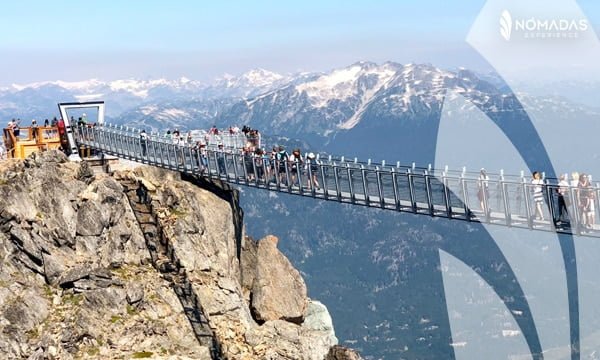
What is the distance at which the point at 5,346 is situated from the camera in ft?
178

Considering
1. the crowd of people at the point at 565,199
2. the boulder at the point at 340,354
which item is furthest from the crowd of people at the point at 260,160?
the crowd of people at the point at 565,199

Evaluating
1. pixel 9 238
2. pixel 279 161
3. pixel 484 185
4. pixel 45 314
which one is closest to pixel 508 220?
pixel 484 185

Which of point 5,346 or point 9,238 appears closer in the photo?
point 5,346

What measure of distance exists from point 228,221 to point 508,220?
113ft

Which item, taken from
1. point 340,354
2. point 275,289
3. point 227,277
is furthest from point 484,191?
point 275,289

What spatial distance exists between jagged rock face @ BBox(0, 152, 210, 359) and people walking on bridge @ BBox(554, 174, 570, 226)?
2752 centimetres

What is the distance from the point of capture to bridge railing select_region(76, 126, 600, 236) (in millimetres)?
41969

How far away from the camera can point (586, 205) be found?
39875mm

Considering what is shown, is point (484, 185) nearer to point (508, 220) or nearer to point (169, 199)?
point (508, 220)

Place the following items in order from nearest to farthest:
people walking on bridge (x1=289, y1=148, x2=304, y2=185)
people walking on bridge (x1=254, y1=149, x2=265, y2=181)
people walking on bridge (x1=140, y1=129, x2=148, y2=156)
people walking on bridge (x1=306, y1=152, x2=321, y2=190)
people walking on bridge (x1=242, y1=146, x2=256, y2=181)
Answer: people walking on bridge (x1=306, y1=152, x2=321, y2=190), people walking on bridge (x1=289, y1=148, x2=304, y2=185), people walking on bridge (x1=254, y1=149, x2=265, y2=181), people walking on bridge (x1=242, y1=146, x2=256, y2=181), people walking on bridge (x1=140, y1=129, x2=148, y2=156)

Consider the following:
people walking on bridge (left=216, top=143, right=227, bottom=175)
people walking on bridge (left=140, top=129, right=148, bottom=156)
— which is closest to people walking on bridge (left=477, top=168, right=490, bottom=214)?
people walking on bridge (left=216, top=143, right=227, bottom=175)

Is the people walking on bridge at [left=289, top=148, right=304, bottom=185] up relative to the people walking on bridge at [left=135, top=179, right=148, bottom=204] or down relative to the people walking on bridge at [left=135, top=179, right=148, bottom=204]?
up

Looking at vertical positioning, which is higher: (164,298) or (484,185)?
(484,185)

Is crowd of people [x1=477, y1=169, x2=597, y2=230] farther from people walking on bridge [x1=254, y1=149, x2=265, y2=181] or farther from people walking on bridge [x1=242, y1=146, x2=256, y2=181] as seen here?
people walking on bridge [x1=242, y1=146, x2=256, y2=181]
